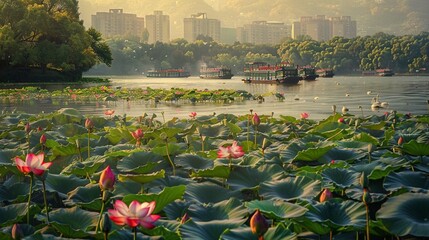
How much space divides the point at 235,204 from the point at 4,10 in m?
40.6

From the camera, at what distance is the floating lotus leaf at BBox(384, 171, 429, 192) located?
9.17 feet

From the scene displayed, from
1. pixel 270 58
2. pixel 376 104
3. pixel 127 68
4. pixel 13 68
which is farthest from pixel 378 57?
pixel 376 104

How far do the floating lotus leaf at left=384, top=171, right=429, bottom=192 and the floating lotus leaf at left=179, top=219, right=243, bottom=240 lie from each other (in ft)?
3.05

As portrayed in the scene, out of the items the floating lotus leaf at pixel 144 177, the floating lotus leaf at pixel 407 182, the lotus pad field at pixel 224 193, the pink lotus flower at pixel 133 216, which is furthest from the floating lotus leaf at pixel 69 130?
the pink lotus flower at pixel 133 216

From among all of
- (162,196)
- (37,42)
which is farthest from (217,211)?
(37,42)

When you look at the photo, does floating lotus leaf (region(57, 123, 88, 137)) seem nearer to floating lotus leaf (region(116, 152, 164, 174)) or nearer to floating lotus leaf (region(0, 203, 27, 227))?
floating lotus leaf (region(116, 152, 164, 174))

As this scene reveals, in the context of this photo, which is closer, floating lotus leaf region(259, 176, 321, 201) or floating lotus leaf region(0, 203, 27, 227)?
floating lotus leaf region(0, 203, 27, 227)

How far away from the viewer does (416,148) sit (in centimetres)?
361

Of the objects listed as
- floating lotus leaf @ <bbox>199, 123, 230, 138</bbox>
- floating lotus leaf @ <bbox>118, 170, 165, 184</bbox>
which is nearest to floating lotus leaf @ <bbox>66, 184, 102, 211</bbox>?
floating lotus leaf @ <bbox>118, 170, 165, 184</bbox>

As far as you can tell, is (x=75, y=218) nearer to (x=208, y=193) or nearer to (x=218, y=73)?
(x=208, y=193)

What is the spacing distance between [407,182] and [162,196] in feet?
4.28

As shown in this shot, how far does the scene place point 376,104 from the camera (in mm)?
13883

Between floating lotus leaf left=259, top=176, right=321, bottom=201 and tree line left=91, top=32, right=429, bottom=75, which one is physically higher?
tree line left=91, top=32, right=429, bottom=75

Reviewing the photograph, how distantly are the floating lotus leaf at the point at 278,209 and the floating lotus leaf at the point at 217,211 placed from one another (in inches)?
2.2
